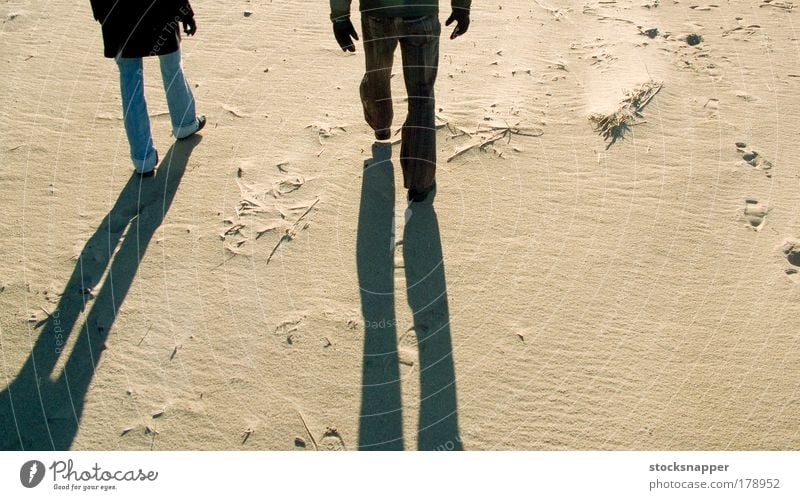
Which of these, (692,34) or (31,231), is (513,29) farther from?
(31,231)

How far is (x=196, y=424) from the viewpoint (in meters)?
2.96

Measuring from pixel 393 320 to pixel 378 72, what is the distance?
146cm

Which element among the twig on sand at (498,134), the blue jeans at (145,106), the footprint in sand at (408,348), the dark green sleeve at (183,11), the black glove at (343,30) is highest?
the dark green sleeve at (183,11)

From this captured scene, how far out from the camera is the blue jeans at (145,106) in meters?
4.05

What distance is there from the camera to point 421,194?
3984 mm

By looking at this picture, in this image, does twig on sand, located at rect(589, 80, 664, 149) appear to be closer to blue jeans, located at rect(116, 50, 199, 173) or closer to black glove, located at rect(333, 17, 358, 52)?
black glove, located at rect(333, 17, 358, 52)

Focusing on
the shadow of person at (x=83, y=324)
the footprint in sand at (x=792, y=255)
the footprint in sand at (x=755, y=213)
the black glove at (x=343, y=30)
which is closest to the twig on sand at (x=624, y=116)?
the footprint in sand at (x=755, y=213)

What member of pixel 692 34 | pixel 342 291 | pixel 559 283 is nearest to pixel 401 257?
pixel 342 291

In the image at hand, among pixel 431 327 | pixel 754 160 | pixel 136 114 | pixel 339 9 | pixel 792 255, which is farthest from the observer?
pixel 754 160

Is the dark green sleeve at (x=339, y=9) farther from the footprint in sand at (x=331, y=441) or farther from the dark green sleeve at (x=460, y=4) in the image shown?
the footprint in sand at (x=331, y=441)

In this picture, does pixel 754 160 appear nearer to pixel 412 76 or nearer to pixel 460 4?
pixel 460 4

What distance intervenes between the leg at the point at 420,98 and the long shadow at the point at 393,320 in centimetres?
23

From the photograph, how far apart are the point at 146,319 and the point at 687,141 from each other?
3.38 m

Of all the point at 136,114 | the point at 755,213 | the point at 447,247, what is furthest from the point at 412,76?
the point at 755,213
